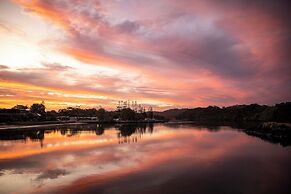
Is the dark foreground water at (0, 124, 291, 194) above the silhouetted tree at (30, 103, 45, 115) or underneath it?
underneath

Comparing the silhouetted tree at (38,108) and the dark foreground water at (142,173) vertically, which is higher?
the silhouetted tree at (38,108)

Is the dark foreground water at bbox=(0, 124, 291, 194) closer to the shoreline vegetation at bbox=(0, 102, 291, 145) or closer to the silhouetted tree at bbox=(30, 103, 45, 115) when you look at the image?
the shoreline vegetation at bbox=(0, 102, 291, 145)

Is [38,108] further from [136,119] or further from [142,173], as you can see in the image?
[142,173]

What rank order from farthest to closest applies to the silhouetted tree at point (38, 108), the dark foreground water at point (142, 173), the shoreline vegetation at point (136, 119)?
the silhouetted tree at point (38, 108) < the shoreline vegetation at point (136, 119) < the dark foreground water at point (142, 173)

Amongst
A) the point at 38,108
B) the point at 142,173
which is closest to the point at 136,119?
the point at 38,108

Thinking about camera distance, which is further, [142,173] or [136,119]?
[136,119]

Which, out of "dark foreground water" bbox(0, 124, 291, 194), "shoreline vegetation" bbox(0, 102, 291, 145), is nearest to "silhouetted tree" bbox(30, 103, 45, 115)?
"shoreline vegetation" bbox(0, 102, 291, 145)

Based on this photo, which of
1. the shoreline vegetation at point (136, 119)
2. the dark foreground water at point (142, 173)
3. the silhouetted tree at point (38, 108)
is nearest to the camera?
the dark foreground water at point (142, 173)

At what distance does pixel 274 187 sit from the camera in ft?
56.6

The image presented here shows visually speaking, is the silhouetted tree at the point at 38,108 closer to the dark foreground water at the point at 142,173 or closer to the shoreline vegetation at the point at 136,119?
the shoreline vegetation at the point at 136,119

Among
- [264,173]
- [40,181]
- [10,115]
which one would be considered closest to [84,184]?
[40,181]

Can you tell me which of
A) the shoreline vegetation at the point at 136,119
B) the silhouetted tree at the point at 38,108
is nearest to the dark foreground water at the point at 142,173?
the shoreline vegetation at the point at 136,119

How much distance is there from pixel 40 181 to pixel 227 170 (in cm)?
1440

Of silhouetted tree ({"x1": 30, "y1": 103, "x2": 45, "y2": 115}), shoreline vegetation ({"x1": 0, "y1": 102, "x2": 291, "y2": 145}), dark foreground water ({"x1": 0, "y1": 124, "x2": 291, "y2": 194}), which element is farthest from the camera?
silhouetted tree ({"x1": 30, "y1": 103, "x2": 45, "y2": 115})
